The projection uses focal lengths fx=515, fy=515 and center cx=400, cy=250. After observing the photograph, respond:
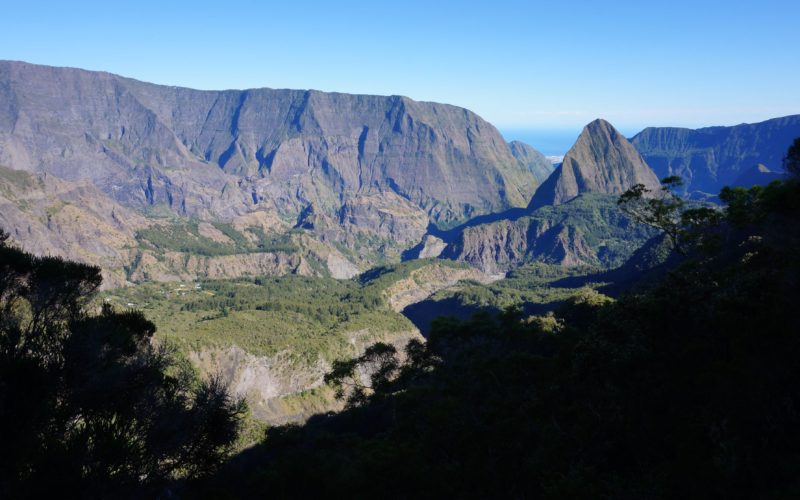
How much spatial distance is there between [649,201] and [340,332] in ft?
364

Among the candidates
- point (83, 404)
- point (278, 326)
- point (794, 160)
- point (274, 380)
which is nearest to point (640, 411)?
point (794, 160)

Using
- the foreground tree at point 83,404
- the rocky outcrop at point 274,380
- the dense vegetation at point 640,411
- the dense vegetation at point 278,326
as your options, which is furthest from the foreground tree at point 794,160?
the dense vegetation at point 278,326

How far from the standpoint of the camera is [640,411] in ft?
80.1

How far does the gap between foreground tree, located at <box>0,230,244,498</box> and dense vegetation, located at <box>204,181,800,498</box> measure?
4034 mm

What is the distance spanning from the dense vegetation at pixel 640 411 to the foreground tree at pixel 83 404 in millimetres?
4034

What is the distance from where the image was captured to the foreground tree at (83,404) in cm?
1805

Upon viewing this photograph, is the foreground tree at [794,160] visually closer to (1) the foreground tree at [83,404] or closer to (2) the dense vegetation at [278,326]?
(1) the foreground tree at [83,404]

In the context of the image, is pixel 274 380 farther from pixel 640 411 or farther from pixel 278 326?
pixel 640 411

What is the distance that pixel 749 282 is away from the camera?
27.5 m

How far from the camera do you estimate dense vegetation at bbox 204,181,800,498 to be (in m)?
18.3

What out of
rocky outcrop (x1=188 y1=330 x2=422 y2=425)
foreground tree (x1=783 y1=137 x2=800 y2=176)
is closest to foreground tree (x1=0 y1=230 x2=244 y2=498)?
foreground tree (x1=783 y1=137 x2=800 y2=176)

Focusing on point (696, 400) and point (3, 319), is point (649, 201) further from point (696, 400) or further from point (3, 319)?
point (3, 319)

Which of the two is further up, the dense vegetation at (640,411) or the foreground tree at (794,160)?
the foreground tree at (794,160)

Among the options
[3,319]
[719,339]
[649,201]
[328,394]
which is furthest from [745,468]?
[328,394]
